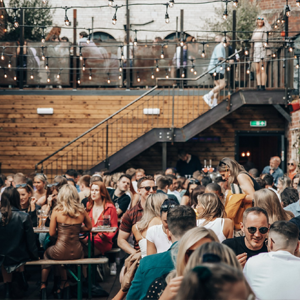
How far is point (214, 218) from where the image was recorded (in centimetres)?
386

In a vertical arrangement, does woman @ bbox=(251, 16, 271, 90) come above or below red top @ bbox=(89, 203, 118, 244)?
above

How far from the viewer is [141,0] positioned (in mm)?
17234

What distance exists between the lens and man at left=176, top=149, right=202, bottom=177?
12133 mm

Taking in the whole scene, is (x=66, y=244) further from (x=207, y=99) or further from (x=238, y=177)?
(x=207, y=99)

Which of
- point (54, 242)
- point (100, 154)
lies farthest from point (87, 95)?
point (54, 242)

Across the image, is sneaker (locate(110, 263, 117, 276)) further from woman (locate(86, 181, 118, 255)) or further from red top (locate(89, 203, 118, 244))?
red top (locate(89, 203, 118, 244))

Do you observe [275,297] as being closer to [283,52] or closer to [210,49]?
[283,52]

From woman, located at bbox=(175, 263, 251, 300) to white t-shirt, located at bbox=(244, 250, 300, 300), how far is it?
1020 millimetres

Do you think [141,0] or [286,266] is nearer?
[286,266]

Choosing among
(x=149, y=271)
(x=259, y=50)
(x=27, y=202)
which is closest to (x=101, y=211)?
(x=27, y=202)

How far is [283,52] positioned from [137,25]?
296 inches

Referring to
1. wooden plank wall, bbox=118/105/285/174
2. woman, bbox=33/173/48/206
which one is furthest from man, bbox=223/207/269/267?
wooden plank wall, bbox=118/105/285/174

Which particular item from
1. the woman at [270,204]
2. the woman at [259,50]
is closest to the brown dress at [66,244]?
the woman at [270,204]

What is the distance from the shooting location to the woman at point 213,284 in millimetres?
1320
